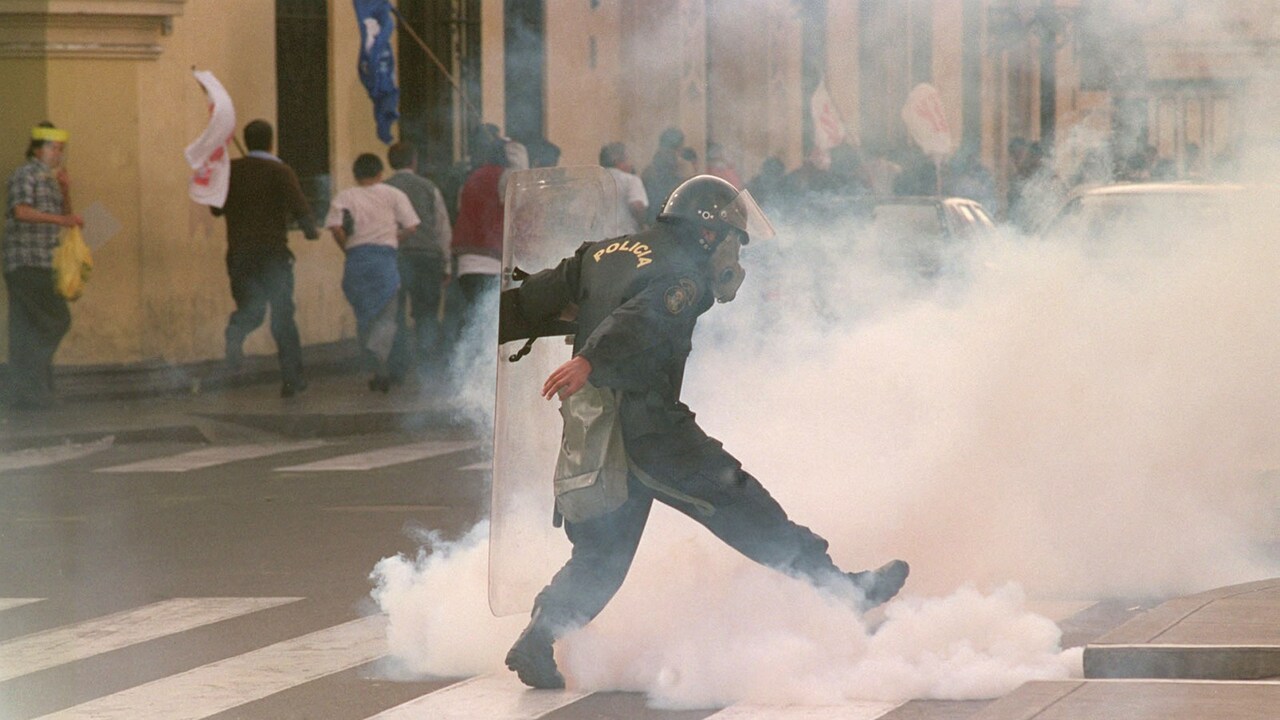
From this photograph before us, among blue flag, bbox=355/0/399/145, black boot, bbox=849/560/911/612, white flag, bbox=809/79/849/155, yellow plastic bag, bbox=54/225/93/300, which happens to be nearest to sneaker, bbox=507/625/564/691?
black boot, bbox=849/560/911/612

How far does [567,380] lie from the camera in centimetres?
576

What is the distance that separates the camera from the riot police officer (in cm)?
588

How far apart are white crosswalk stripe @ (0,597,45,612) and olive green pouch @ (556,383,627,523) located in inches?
110

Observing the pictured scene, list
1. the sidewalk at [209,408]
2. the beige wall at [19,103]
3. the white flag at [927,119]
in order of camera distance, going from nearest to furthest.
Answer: the white flag at [927,119] → the sidewalk at [209,408] → the beige wall at [19,103]

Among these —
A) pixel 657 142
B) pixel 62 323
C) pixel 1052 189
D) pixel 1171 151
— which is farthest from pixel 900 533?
pixel 62 323

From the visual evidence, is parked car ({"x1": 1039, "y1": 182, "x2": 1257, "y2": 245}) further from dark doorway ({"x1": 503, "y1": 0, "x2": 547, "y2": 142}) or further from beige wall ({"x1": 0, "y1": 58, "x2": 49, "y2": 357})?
beige wall ({"x1": 0, "y1": 58, "x2": 49, "y2": 357})

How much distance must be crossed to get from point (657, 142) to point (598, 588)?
854 centimetres

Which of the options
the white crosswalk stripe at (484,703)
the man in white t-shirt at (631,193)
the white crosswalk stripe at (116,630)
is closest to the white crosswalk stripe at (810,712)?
the white crosswalk stripe at (484,703)

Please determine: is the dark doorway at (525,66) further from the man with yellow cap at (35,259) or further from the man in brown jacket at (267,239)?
the man with yellow cap at (35,259)

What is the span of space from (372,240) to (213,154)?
4.58 feet

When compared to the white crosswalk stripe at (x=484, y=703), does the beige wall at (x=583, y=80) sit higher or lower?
higher

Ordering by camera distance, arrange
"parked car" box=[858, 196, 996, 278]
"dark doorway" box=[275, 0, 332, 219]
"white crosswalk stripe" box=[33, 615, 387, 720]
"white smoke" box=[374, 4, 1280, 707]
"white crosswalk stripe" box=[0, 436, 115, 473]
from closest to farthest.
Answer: "white crosswalk stripe" box=[33, 615, 387, 720]
"white smoke" box=[374, 4, 1280, 707]
"parked car" box=[858, 196, 996, 278]
"white crosswalk stripe" box=[0, 436, 115, 473]
"dark doorway" box=[275, 0, 332, 219]

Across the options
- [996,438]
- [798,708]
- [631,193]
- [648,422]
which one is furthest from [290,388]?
[798,708]

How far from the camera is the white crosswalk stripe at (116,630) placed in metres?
6.80
